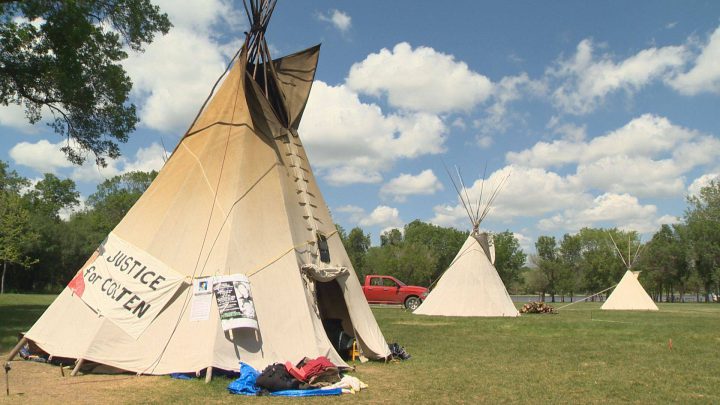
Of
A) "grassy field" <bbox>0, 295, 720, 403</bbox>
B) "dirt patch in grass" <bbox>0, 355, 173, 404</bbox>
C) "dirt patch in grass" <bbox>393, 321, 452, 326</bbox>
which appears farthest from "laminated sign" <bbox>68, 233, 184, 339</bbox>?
"dirt patch in grass" <bbox>393, 321, 452, 326</bbox>

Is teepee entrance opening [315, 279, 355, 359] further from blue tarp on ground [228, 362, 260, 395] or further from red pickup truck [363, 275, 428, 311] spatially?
red pickup truck [363, 275, 428, 311]

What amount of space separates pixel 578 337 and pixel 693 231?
46.1m

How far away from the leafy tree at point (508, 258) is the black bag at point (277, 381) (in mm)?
65153

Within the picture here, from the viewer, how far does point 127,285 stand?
8.34 meters

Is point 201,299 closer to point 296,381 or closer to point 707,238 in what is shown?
point 296,381

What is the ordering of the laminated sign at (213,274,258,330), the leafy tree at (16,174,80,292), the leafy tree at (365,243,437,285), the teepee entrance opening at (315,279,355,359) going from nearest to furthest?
1. the laminated sign at (213,274,258,330)
2. the teepee entrance opening at (315,279,355,359)
3. the leafy tree at (16,174,80,292)
4. the leafy tree at (365,243,437,285)

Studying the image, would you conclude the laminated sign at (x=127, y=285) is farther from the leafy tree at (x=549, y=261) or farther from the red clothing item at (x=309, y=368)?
the leafy tree at (x=549, y=261)

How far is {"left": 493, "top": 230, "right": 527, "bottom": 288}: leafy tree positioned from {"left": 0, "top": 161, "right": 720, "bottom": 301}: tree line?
0.13m

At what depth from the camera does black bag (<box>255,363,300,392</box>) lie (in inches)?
267

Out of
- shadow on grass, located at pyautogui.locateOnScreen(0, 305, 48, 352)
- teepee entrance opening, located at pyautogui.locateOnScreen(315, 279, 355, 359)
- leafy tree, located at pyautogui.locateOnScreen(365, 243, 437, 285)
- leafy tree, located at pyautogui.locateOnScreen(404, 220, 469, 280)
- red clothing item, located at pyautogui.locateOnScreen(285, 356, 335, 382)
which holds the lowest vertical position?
shadow on grass, located at pyautogui.locateOnScreen(0, 305, 48, 352)

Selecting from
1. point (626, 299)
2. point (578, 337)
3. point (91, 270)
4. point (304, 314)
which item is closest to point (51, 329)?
point (91, 270)

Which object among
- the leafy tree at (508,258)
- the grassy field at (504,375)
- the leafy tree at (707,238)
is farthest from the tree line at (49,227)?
the leafy tree at (707,238)

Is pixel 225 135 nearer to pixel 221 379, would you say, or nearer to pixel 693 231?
pixel 221 379

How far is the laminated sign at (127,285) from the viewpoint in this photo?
314 inches
